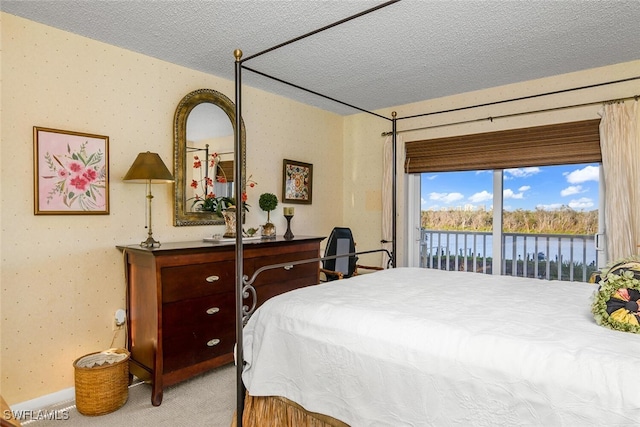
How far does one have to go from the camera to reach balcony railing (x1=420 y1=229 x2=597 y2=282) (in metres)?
3.91

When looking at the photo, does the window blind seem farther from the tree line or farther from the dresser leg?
the dresser leg

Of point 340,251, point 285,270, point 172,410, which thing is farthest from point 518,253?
point 172,410

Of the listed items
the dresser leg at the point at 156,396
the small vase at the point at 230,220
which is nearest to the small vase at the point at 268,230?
the small vase at the point at 230,220

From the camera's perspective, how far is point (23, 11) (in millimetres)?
2443

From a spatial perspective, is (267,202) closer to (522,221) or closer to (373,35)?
(373,35)

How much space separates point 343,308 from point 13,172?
232cm

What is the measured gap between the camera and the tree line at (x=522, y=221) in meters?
3.71

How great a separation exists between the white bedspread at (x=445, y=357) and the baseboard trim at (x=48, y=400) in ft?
5.37

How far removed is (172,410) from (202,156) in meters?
2.05

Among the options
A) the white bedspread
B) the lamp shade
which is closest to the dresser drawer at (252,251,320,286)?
the lamp shade

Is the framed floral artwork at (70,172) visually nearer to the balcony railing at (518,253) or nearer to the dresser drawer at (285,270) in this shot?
the dresser drawer at (285,270)

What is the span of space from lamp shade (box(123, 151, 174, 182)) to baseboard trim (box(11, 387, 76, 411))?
1554 millimetres

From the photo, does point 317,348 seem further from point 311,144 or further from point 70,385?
point 311,144

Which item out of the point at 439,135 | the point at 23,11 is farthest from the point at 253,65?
the point at 439,135
